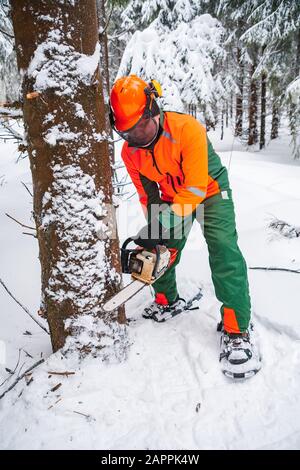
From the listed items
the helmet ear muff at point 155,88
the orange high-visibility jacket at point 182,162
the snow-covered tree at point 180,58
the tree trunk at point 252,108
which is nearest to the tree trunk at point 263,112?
the tree trunk at point 252,108

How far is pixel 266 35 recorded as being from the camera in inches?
332

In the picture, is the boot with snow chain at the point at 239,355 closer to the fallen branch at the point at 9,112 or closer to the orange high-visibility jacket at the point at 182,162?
the orange high-visibility jacket at the point at 182,162

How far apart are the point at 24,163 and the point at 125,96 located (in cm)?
821

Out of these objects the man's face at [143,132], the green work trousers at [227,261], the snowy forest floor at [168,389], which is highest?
the man's face at [143,132]

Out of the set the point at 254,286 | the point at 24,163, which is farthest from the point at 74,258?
the point at 24,163

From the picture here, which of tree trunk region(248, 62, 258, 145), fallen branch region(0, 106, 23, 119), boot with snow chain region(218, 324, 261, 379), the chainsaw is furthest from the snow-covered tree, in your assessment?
boot with snow chain region(218, 324, 261, 379)

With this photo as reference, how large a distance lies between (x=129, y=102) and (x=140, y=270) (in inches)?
37.8

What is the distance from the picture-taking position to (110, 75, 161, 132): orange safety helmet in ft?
5.57

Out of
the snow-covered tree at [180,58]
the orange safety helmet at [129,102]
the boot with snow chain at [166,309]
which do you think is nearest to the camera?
the orange safety helmet at [129,102]

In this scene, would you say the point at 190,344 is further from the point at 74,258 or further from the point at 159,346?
the point at 74,258

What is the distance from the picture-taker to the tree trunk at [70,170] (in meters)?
1.54

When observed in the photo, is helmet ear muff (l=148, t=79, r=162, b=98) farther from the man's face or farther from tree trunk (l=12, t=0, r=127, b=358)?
tree trunk (l=12, t=0, r=127, b=358)

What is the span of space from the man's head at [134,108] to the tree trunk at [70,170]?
94mm
